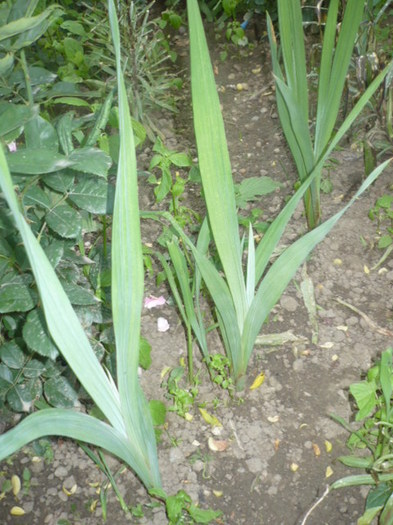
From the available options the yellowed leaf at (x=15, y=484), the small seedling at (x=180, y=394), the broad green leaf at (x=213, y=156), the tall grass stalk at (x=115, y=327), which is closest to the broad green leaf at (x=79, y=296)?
the tall grass stalk at (x=115, y=327)

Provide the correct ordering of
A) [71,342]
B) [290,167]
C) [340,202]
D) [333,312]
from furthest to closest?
[290,167] → [340,202] → [333,312] → [71,342]

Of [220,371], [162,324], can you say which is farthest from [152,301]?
[220,371]

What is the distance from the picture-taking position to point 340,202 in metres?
1.86

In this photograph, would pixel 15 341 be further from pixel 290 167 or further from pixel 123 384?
pixel 290 167

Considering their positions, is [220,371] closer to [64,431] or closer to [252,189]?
[252,189]

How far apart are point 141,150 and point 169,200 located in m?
0.29

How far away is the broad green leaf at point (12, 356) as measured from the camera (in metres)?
1.17

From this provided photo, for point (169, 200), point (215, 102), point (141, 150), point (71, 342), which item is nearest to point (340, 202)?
point (169, 200)

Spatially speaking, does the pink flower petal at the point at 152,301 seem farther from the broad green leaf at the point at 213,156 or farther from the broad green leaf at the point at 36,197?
the broad green leaf at the point at 36,197

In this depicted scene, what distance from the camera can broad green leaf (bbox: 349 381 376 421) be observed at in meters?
1.20

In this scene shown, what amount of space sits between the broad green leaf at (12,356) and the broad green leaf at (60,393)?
3.2 inches

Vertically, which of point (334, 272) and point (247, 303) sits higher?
point (247, 303)

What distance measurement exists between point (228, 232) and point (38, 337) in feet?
1.30

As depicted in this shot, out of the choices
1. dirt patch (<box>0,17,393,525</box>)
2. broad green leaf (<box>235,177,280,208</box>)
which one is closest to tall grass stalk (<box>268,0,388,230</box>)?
broad green leaf (<box>235,177,280,208</box>)
